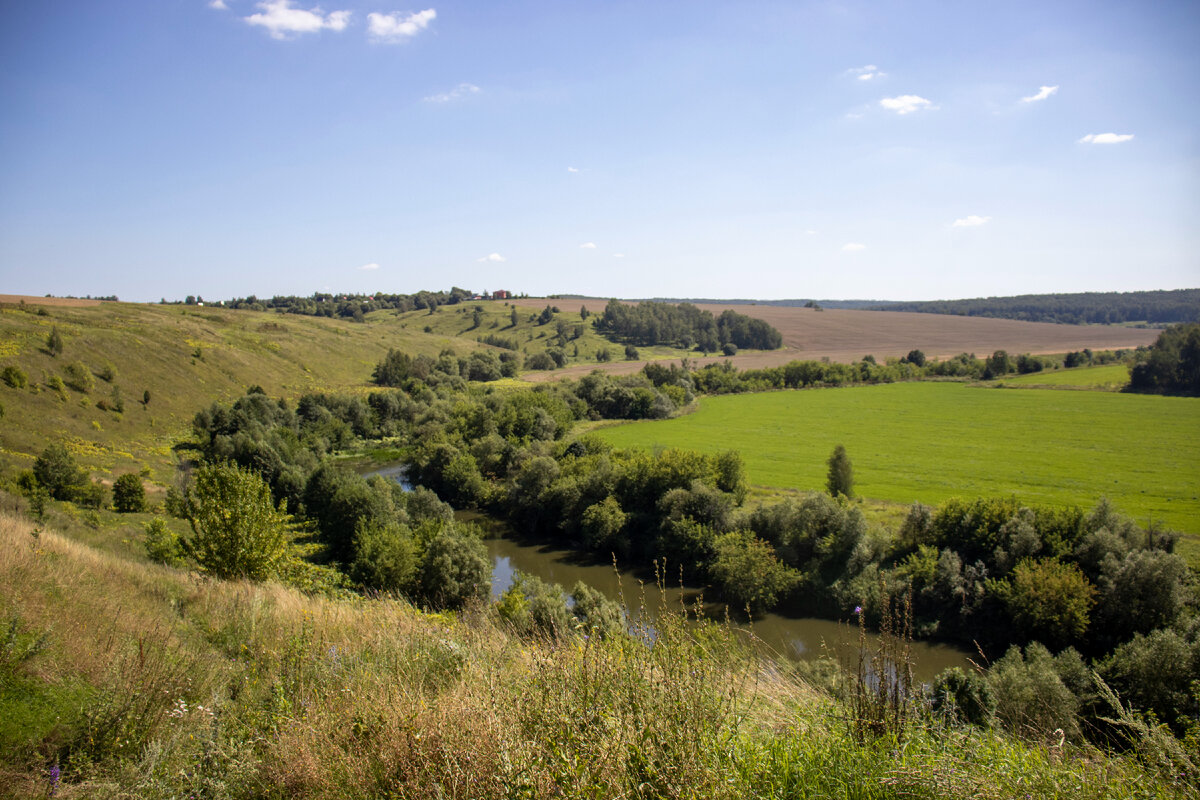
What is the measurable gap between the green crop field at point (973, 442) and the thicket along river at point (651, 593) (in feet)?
49.2

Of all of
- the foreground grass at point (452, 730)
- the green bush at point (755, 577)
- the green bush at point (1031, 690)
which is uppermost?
the foreground grass at point (452, 730)

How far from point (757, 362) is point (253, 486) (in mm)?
95952

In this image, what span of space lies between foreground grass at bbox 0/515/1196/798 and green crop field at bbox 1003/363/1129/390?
291 feet

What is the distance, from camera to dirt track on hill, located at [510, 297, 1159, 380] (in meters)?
97.9

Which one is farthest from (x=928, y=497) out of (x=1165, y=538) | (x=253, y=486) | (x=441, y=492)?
(x=253, y=486)

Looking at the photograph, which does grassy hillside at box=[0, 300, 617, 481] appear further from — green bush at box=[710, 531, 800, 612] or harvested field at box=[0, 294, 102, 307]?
A: green bush at box=[710, 531, 800, 612]

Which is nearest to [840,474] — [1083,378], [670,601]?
[670,601]

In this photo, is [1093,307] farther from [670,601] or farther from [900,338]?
[670,601]

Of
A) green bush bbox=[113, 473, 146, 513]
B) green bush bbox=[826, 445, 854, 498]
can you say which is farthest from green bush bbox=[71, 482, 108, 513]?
green bush bbox=[826, 445, 854, 498]

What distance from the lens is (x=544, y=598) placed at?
63.3 ft

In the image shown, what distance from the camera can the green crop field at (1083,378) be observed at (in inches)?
2854

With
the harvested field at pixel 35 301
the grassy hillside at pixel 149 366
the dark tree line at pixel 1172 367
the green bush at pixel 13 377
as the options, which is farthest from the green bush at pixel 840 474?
the harvested field at pixel 35 301

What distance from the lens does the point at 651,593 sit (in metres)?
27.6

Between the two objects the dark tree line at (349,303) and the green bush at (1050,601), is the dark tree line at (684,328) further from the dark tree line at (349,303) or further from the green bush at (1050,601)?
the green bush at (1050,601)
